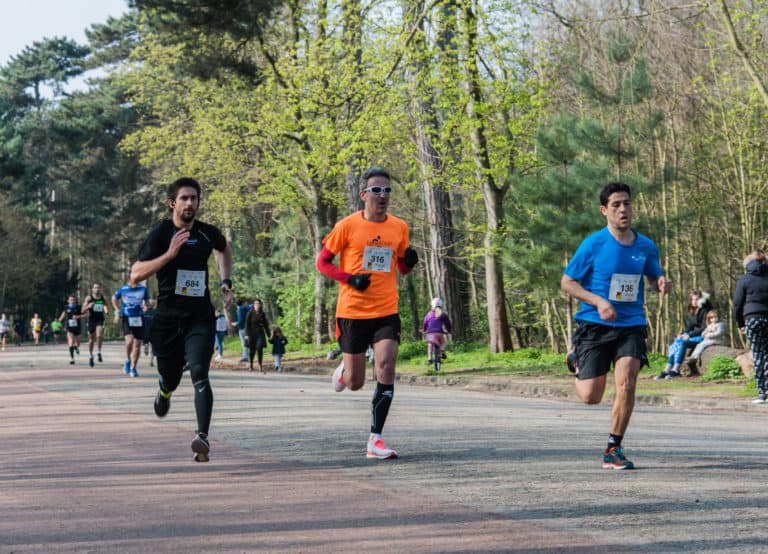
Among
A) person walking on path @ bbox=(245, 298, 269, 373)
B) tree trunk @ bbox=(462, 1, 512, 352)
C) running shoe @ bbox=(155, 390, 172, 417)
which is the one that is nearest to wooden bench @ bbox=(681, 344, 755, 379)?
tree trunk @ bbox=(462, 1, 512, 352)

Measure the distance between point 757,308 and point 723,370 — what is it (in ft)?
14.1

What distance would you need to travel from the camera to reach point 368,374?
26250 millimetres

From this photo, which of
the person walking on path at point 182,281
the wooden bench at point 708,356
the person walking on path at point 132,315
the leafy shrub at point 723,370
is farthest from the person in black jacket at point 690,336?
the person walking on path at point 182,281

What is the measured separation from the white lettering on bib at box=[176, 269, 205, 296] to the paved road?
134 cm

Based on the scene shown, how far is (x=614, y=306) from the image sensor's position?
8.46 meters

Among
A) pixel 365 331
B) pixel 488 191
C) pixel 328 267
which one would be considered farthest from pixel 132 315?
pixel 365 331

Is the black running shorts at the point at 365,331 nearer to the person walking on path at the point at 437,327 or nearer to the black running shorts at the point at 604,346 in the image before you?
the black running shorts at the point at 604,346

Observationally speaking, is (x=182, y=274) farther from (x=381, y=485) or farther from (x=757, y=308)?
(x=757, y=308)

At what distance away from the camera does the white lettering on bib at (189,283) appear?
30.2 ft

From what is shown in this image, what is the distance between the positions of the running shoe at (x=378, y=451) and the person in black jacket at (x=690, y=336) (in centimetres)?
1309

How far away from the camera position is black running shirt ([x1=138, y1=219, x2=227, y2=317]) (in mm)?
9203

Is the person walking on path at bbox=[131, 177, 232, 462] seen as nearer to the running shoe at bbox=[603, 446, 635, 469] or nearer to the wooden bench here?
the running shoe at bbox=[603, 446, 635, 469]

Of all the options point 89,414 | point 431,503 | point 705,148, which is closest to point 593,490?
point 431,503

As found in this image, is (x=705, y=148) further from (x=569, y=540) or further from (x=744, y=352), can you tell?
(x=569, y=540)
